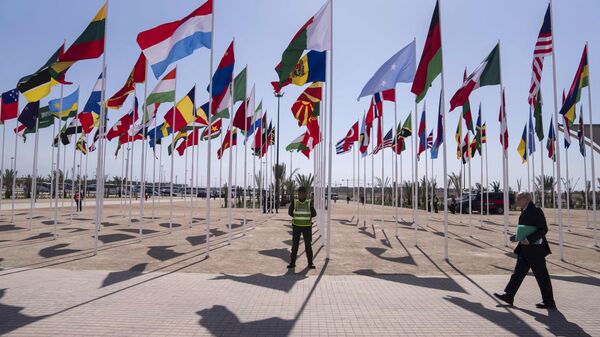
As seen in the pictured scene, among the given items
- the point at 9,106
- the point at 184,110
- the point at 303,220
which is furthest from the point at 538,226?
the point at 9,106

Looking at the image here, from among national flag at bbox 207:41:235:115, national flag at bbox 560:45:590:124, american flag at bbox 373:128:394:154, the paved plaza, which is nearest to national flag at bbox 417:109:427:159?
american flag at bbox 373:128:394:154

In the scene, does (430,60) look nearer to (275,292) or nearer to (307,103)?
(307,103)

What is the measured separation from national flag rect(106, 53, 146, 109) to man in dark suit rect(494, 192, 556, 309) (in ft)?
37.9

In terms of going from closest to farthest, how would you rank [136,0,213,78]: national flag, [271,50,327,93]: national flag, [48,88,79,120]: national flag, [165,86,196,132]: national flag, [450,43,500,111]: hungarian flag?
[136,0,213,78]: national flag, [271,50,327,93]: national flag, [450,43,500,111]: hungarian flag, [165,86,196,132]: national flag, [48,88,79,120]: national flag

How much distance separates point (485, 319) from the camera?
5.23 meters

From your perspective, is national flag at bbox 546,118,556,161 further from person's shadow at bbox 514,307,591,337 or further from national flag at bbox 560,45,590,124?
person's shadow at bbox 514,307,591,337

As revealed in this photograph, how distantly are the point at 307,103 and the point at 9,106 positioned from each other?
41.6 feet

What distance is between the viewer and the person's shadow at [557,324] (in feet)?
15.6

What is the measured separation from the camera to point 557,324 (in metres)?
5.06

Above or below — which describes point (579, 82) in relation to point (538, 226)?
above

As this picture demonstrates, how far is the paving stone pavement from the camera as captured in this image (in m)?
4.77

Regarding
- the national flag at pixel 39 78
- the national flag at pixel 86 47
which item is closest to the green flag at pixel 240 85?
the national flag at pixel 86 47

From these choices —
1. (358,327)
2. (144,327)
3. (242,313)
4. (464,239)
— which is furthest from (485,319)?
(464,239)

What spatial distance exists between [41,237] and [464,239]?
15.5 m
